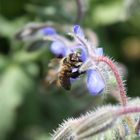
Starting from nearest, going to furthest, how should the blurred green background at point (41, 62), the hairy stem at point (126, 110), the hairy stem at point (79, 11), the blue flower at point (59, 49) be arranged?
the hairy stem at point (126, 110), the blue flower at point (59, 49), the hairy stem at point (79, 11), the blurred green background at point (41, 62)

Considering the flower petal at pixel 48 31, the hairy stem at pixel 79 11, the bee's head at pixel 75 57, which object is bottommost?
the bee's head at pixel 75 57

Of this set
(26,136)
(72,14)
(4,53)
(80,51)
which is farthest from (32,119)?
(80,51)

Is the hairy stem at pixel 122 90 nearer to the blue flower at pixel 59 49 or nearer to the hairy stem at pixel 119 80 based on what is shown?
the hairy stem at pixel 119 80

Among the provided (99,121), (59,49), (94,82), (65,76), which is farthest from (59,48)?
(99,121)

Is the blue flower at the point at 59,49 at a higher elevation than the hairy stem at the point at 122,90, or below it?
higher

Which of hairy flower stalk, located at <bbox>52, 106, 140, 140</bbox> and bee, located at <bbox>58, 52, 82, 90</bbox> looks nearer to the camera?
hairy flower stalk, located at <bbox>52, 106, 140, 140</bbox>

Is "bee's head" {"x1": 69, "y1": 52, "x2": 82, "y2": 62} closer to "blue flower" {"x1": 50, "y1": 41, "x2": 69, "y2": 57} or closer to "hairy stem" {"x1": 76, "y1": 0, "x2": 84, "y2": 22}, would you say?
"blue flower" {"x1": 50, "y1": 41, "x2": 69, "y2": 57}

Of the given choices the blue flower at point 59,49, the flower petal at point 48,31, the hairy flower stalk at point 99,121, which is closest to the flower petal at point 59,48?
the blue flower at point 59,49

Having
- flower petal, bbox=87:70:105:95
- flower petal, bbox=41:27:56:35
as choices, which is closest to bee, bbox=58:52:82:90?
flower petal, bbox=87:70:105:95
